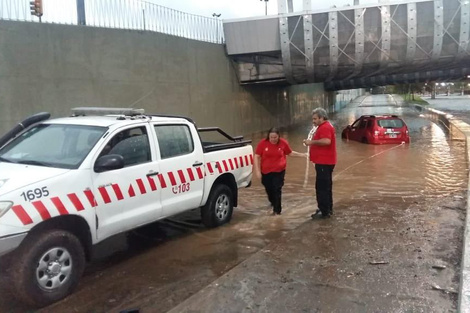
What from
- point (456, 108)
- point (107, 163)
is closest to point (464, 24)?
point (107, 163)

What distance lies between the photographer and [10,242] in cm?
389

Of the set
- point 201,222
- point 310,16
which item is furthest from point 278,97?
point 201,222

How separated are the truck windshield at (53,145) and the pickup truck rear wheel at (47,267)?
2.48 ft

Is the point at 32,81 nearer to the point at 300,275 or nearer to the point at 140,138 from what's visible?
the point at 140,138

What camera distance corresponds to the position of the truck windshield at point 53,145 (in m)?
4.80

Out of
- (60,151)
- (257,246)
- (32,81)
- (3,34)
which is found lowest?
(257,246)

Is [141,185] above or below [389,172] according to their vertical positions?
above

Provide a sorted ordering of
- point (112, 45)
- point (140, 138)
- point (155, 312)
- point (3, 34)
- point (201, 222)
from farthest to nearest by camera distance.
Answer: point (112, 45), point (3, 34), point (201, 222), point (140, 138), point (155, 312)

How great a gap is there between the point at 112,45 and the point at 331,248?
11473mm

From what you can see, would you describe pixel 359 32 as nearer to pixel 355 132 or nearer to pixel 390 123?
pixel 390 123

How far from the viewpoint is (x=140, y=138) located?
5570 mm

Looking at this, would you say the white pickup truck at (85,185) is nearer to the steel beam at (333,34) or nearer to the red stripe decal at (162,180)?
the red stripe decal at (162,180)

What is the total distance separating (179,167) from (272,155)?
6.82 feet

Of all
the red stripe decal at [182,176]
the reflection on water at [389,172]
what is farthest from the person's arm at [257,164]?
the red stripe decal at [182,176]
